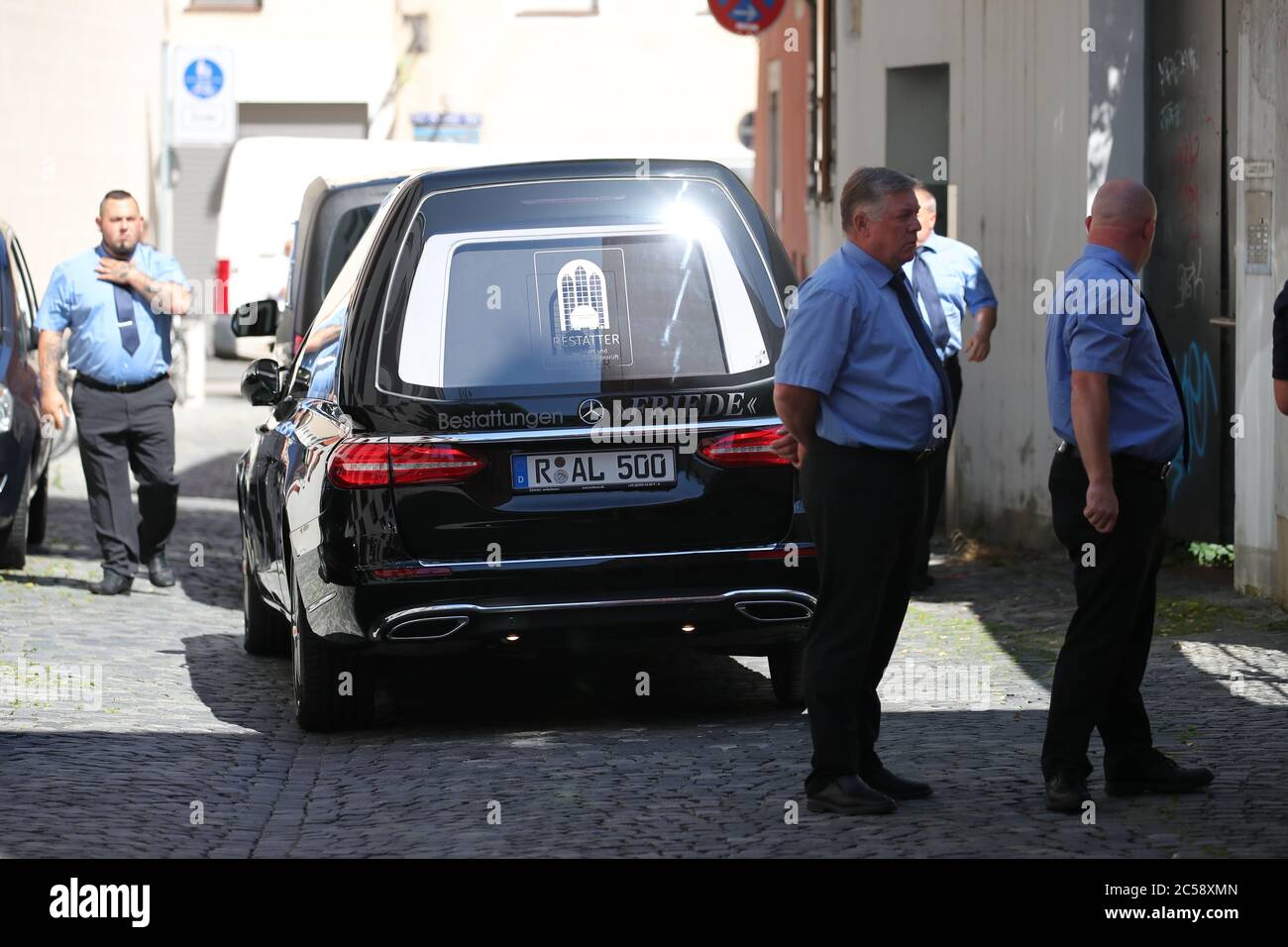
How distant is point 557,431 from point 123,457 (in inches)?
198

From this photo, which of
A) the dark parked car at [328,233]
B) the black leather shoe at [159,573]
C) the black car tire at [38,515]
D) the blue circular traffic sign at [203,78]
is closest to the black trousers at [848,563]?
the dark parked car at [328,233]

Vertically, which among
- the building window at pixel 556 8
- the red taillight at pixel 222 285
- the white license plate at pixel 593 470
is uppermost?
the building window at pixel 556 8

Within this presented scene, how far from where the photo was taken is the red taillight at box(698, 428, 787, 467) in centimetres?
743

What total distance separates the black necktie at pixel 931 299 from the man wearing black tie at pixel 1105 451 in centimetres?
423

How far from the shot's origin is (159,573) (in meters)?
12.0

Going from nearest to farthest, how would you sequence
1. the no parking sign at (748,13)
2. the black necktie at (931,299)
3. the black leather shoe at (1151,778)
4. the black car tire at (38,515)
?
the black leather shoe at (1151,778), the black necktie at (931,299), the black car tire at (38,515), the no parking sign at (748,13)

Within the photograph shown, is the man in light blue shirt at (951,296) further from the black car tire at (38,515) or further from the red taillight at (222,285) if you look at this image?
the red taillight at (222,285)

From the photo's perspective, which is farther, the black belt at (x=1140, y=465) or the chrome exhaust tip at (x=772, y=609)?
the chrome exhaust tip at (x=772, y=609)

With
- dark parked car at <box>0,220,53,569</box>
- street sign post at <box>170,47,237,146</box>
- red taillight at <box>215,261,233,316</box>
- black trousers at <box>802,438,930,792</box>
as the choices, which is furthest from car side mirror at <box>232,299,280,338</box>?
street sign post at <box>170,47,237,146</box>

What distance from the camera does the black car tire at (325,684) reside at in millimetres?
7750

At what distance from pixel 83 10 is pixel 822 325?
1992cm

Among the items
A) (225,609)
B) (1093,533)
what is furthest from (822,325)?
(225,609)

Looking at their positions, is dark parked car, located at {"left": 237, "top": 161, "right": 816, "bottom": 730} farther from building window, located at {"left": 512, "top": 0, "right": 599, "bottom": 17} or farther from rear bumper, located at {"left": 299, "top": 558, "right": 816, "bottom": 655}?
building window, located at {"left": 512, "top": 0, "right": 599, "bottom": 17}

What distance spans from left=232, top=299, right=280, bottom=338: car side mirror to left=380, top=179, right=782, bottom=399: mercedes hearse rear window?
330 centimetres
